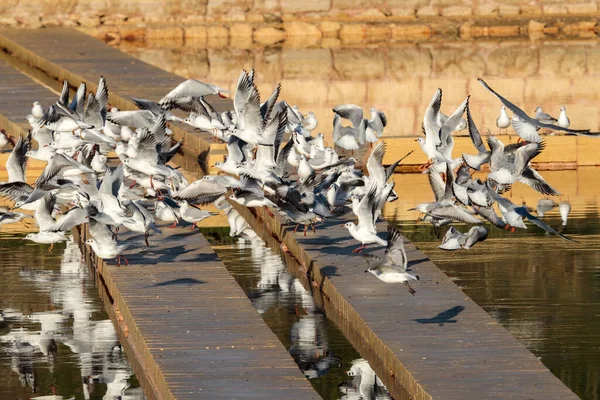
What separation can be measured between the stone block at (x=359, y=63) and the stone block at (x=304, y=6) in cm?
408

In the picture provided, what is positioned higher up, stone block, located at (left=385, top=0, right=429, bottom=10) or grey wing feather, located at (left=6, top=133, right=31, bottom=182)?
grey wing feather, located at (left=6, top=133, right=31, bottom=182)

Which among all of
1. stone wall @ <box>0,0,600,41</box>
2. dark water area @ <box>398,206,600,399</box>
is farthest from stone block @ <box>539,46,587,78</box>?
dark water area @ <box>398,206,600,399</box>

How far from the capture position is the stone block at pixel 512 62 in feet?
103

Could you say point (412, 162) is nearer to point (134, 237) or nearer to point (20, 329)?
point (134, 237)

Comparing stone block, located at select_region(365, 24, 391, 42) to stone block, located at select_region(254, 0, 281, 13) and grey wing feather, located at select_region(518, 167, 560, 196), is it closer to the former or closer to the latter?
stone block, located at select_region(254, 0, 281, 13)

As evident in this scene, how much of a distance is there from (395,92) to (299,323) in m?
16.1

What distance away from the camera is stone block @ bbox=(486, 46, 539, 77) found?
31328 mm

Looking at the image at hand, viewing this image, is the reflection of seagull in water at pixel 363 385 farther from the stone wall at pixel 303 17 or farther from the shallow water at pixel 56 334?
the stone wall at pixel 303 17

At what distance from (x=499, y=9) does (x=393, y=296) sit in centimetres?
2948

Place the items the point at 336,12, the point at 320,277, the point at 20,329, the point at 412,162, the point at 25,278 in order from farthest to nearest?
1. the point at 336,12
2. the point at 412,162
3. the point at 25,278
4. the point at 320,277
5. the point at 20,329

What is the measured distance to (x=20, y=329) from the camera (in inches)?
474

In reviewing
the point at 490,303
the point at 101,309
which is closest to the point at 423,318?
the point at 490,303

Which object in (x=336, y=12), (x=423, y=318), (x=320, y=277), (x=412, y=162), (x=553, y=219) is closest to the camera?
(x=423, y=318)

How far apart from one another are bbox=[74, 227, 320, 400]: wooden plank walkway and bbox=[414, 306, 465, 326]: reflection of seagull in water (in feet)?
3.61
